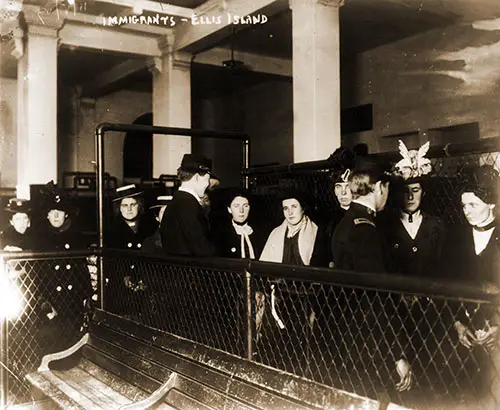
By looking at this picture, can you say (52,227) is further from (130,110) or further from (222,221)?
(130,110)

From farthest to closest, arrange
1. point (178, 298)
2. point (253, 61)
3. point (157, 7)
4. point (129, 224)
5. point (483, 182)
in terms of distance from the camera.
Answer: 1. point (253, 61)
2. point (157, 7)
3. point (129, 224)
4. point (483, 182)
5. point (178, 298)

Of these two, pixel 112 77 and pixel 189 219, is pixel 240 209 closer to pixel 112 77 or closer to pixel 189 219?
pixel 189 219

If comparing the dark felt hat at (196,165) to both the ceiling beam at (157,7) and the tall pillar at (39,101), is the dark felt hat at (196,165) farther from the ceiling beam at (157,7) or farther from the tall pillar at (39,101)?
the tall pillar at (39,101)

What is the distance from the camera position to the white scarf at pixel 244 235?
180 inches

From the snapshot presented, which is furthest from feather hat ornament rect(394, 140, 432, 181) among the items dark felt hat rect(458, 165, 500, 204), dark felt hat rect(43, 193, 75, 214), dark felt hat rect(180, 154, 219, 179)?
dark felt hat rect(43, 193, 75, 214)

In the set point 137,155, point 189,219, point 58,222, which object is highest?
point 137,155

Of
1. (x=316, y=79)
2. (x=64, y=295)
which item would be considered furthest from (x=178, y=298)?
(x=316, y=79)

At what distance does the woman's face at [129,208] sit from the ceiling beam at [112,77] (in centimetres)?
506

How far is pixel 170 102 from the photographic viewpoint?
932 cm

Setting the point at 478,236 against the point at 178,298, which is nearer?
the point at 178,298

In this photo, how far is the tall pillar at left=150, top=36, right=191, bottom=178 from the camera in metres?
9.12

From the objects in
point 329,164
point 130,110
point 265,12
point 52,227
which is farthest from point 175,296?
point 130,110

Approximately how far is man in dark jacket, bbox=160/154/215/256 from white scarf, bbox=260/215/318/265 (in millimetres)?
856

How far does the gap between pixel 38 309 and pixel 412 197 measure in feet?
8.98
